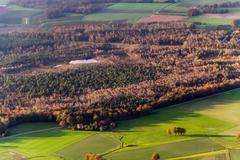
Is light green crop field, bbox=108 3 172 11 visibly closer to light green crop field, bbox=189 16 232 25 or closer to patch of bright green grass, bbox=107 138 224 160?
light green crop field, bbox=189 16 232 25

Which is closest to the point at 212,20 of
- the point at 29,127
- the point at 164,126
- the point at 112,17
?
the point at 112,17

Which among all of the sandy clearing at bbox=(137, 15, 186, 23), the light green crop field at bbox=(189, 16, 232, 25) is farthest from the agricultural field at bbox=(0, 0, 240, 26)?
the sandy clearing at bbox=(137, 15, 186, 23)

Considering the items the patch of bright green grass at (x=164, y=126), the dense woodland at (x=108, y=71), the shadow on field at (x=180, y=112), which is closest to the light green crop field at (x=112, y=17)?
the dense woodland at (x=108, y=71)

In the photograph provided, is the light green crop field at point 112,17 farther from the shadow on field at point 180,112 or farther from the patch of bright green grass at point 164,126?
the patch of bright green grass at point 164,126

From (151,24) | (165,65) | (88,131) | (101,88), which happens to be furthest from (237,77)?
(151,24)

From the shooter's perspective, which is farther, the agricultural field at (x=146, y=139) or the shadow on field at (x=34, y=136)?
the shadow on field at (x=34, y=136)

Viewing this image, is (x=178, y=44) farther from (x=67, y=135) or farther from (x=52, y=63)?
(x=67, y=135)

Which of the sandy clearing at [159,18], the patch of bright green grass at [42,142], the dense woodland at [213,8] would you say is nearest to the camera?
the patch of bright green grass at [42,142]
